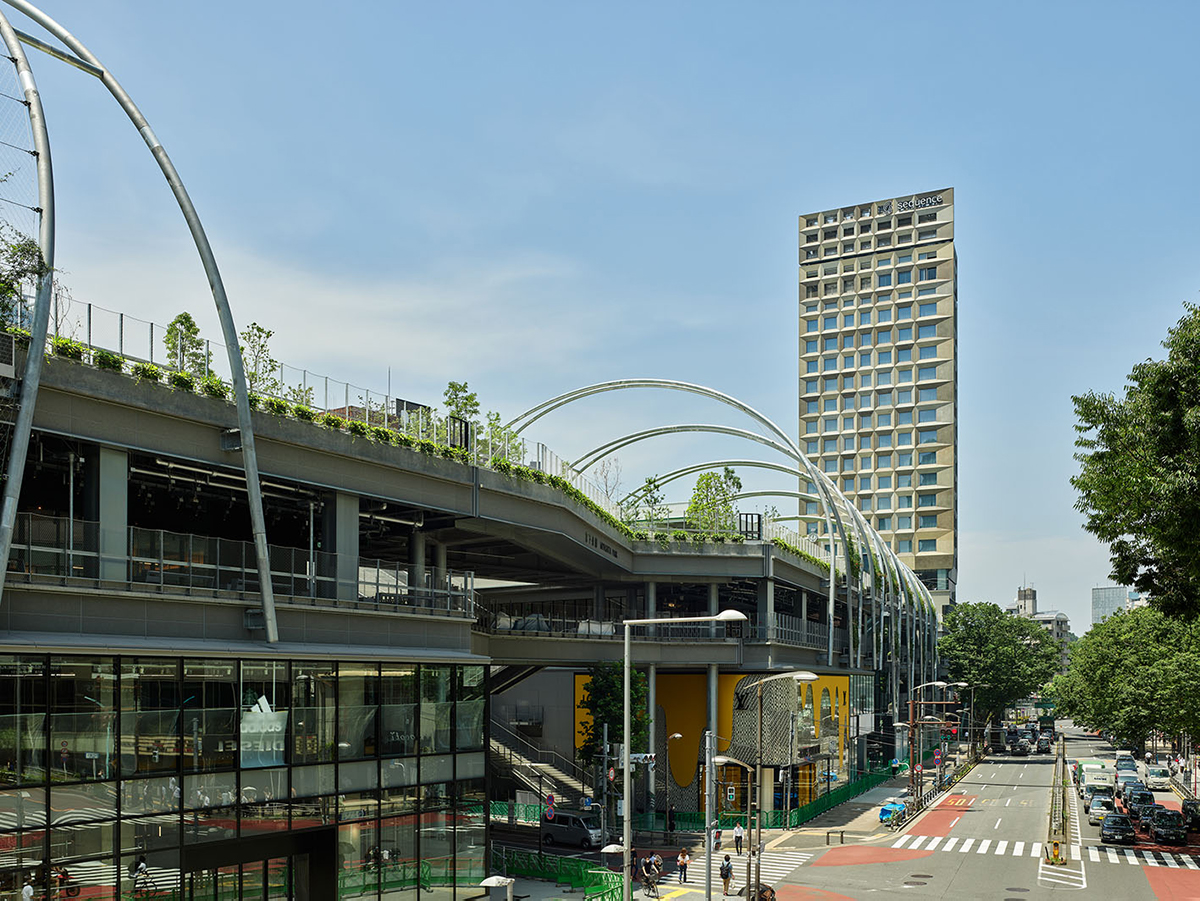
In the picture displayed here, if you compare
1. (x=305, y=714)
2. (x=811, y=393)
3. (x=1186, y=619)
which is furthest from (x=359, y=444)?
(x=811, y=393)

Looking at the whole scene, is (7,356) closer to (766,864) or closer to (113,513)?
(113,513)

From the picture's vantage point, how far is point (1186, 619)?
3994 centimetres

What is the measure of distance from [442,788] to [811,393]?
157901mm

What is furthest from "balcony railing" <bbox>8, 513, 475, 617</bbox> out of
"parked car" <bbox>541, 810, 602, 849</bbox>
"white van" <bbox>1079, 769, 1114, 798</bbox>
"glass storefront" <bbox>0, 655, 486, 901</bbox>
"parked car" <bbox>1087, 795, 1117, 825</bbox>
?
"white van" <bbox>1079, 769, 1114, 798</bbox>

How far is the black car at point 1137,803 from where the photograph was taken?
69.0 metres

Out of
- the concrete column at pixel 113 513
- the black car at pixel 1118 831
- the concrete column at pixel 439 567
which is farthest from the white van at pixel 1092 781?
the concrete column at pixel 113 513

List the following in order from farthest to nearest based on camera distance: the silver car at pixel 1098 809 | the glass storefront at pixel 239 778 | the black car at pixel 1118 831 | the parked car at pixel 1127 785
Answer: the parked car at pixel 1127 785 < the silver car at pixel 1098 809 < the black car at pixel 1118 831 < the glass storefront at pixel 239 778

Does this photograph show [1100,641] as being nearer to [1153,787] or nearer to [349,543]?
[1153,787]

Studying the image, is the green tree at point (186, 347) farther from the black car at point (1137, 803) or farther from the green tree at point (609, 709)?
the black car at point (1137, 803)

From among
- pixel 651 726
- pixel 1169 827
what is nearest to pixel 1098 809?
pixel 1169 827

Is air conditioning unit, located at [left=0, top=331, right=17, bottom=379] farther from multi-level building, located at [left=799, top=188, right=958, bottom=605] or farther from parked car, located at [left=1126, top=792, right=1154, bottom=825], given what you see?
multi-level building, located at [left=799, top=188, right=958, bottom=605]

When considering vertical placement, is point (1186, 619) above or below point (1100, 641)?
above

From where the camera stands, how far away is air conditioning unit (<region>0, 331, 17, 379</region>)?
2603 centimetres

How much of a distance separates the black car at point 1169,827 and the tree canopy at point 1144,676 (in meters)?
6.40
